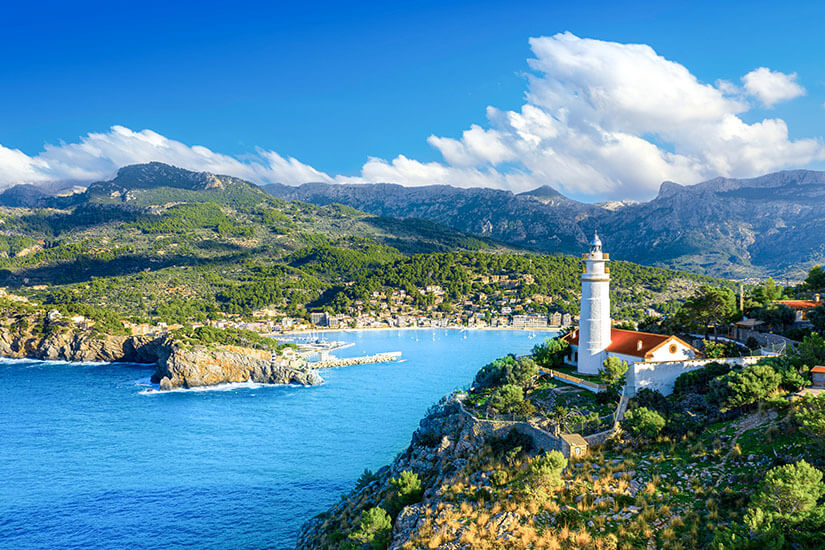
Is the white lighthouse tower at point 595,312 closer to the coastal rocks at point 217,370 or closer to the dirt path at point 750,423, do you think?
the dirt path at point 750,423

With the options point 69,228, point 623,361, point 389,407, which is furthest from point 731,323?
point 69,228

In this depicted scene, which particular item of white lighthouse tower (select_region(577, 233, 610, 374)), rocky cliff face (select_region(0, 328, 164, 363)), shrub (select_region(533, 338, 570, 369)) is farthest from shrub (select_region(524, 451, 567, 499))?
rocky cliff face (select_region(0, 328, 164, 363))

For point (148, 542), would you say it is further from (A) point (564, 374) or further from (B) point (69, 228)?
(B) point (69, 228)

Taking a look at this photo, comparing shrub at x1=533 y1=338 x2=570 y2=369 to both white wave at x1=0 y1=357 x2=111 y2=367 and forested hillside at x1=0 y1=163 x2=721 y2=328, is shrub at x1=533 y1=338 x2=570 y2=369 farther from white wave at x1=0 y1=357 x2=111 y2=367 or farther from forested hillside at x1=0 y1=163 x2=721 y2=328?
forested hillside at x1=0 y1=163 x2=721 y2=328

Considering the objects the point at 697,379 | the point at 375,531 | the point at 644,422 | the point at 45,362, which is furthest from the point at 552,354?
the point at 45,362

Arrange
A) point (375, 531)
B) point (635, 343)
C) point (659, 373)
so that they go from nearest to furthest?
1. point (375, 531)
2. point (659, 373)
3. point (635, 343)

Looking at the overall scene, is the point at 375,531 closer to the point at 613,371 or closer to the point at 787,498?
the point at 613,371
